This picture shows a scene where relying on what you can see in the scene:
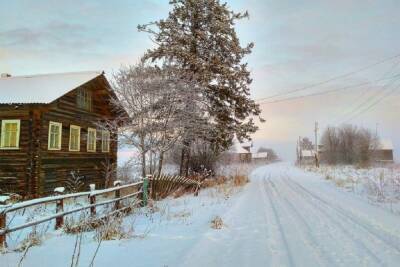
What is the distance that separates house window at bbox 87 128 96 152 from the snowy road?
52.6ft

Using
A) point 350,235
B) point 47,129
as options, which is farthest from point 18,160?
point 350,235

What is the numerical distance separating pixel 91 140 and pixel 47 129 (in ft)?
18.2

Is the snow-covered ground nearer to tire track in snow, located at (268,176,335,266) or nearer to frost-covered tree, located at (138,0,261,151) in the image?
tire track in snow, located at (268,176,335,266)

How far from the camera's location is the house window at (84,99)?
23891mm

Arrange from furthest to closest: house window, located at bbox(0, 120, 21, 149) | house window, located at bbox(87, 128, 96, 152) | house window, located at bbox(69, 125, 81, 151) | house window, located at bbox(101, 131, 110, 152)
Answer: house window, located at bbox(101, 131, 110, 152) → house window, located at bbox(87, 128, 96, 152) → house window, located at bbox(69, 125, 81, 151) → house window, located at bbox(0, 120, 21, 149)

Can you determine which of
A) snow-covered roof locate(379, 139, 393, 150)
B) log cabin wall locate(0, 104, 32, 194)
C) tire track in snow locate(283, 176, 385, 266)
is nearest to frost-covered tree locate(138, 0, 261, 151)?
log cabin wall locate(0, 104, 32, 194)

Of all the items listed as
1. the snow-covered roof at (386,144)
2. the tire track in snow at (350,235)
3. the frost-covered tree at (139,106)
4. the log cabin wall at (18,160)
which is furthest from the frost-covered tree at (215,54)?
the snow-covered roof at (386,144)

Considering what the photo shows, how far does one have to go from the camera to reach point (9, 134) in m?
20.5

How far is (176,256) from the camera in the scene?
6.46 metres

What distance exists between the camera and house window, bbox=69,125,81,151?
23.2 m

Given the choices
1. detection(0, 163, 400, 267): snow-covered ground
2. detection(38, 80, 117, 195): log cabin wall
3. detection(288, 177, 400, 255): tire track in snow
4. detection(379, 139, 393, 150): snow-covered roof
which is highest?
detection(379, 139, 393, 150): snow-covered roof

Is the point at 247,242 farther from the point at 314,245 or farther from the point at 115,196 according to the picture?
the point at 115,196

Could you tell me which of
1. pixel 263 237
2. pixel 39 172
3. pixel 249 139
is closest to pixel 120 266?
pixel 263 237

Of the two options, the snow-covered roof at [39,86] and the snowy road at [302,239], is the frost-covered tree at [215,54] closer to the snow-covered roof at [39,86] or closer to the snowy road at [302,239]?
the snow-covered roof at [39,86]
